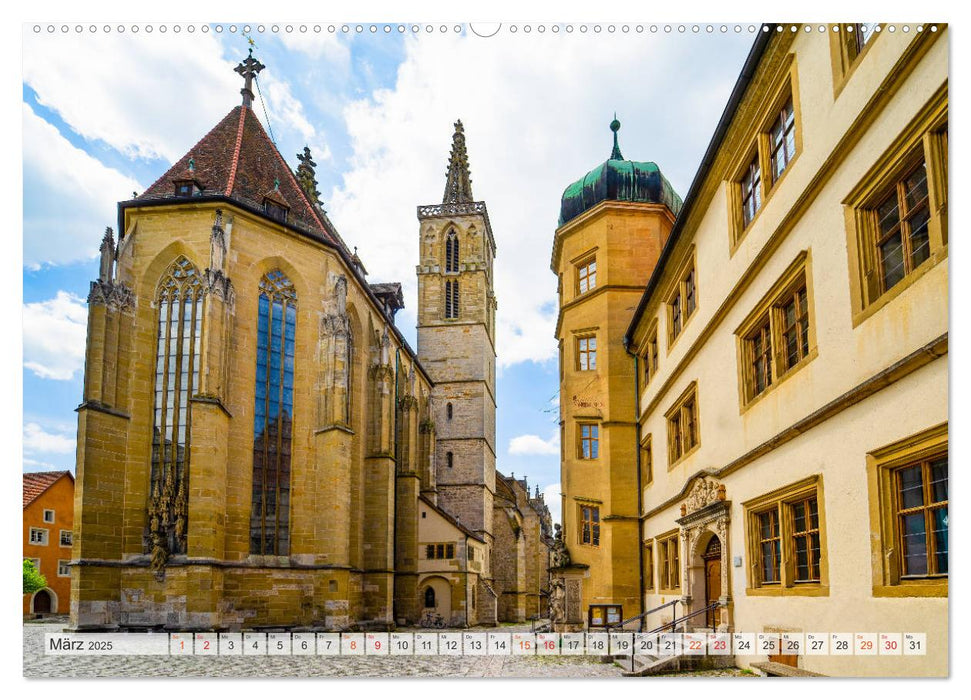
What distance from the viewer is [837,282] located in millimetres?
8023

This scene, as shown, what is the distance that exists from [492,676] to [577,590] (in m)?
12.1

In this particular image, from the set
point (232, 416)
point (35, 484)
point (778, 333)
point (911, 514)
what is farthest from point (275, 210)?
point (911, 514)

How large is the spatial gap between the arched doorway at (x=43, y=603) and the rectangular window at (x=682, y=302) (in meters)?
10.2

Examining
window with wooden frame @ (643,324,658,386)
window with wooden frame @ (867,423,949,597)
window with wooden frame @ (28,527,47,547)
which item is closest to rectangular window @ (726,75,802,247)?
window with wooden frame @ (867,423,949,597)

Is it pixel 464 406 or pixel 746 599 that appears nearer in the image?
pixel 746 599

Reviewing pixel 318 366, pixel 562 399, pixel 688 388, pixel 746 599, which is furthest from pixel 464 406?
pixel 746 599

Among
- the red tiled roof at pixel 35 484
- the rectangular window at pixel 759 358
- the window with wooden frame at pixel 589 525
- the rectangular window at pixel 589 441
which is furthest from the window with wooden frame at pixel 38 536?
the rectangular window at pixel 589 441

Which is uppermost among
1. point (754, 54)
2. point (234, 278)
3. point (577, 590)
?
point (234, 278)

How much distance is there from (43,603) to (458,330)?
3889cm

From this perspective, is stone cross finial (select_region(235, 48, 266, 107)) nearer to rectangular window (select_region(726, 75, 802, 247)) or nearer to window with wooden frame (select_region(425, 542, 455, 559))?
rectangular window (select_region(726, 75, 802, 247))

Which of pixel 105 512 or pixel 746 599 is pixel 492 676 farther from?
pixel 105 512

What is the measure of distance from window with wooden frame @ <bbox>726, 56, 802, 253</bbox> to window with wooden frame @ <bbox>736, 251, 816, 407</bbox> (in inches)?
44.3

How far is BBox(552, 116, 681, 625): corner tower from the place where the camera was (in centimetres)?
1933

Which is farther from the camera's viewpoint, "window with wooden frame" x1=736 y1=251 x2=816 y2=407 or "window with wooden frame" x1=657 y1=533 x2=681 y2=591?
"window with wooden frame" x1=657 y1=533 x2=681 y2=591
